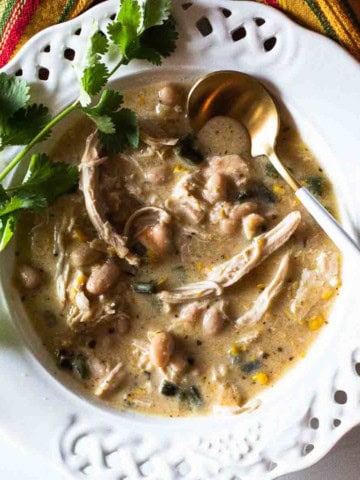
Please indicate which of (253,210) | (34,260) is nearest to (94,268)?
(34,260)

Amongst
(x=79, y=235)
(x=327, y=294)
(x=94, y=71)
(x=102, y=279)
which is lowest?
(x=327, y=294)

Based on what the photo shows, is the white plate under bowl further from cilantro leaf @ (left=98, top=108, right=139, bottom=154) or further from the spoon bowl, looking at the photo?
cilantro leaf @ (left=98, top=108, right=139, bottom=154)

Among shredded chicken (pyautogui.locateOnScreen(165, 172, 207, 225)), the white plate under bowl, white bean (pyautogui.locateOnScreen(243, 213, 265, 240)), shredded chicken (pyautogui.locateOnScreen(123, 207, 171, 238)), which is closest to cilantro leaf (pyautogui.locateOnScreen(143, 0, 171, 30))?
the white plate under bowl

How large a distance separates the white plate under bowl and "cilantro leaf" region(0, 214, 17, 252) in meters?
0.16

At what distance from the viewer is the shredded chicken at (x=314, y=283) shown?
124 inches

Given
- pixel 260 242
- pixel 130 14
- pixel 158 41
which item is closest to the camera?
pixel 130 14

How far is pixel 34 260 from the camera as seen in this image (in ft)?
10.6

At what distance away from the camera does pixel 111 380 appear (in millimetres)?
3172

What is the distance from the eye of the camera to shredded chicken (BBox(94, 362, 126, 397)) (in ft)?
10.4

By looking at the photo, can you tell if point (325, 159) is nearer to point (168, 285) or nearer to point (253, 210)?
point (253, 210)

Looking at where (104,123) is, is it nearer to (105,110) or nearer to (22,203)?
(105,110)

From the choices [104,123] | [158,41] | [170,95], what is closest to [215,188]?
[170,95]

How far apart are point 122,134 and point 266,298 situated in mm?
970

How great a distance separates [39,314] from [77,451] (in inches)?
25.1
